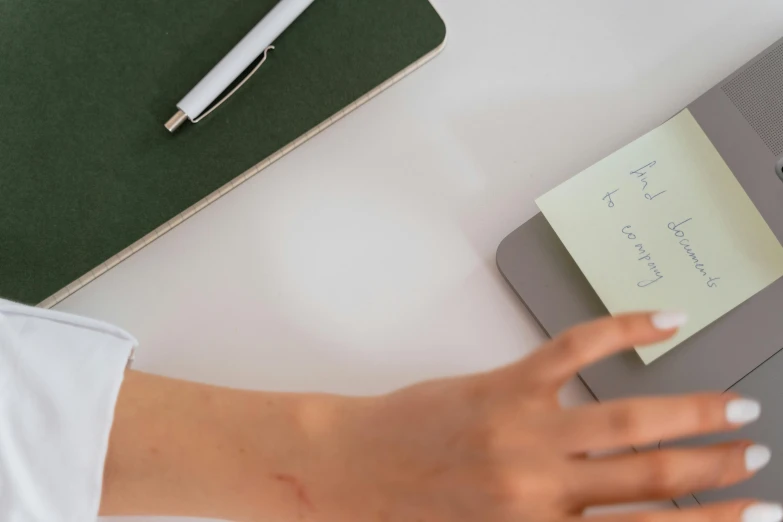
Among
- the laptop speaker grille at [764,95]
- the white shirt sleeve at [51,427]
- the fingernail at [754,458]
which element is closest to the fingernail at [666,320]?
the fingernail at [754,458]

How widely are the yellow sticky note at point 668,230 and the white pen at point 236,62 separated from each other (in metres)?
0.29

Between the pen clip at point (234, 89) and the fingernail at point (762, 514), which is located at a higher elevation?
the pen clip at point (234, 89)

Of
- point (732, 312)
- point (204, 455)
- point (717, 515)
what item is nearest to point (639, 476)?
point (717, 515)

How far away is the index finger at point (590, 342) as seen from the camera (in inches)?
16.5

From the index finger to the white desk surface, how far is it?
0.13 metres

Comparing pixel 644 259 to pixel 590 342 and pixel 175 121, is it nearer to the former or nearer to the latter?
pixel 590 342

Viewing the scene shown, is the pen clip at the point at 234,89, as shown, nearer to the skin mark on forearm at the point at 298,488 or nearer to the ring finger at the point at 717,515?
the skin mark on forearm at the point at 298,488

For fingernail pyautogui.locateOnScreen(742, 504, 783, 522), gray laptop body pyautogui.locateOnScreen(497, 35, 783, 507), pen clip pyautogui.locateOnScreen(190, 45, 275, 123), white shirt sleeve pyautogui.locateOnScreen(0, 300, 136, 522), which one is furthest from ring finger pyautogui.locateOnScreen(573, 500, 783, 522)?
pen clip pyautogui.locateOnScreen(190, 45, 275, 123)

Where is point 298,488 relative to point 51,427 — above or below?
below

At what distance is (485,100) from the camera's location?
0.61m

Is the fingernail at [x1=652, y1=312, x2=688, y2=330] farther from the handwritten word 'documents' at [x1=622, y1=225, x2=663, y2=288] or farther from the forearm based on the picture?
the forearm

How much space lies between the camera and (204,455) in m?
0.47

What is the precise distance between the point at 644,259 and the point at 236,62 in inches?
16.1

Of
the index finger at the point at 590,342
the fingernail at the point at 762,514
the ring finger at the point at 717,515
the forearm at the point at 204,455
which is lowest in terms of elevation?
the fingernail at the point at 762,514
